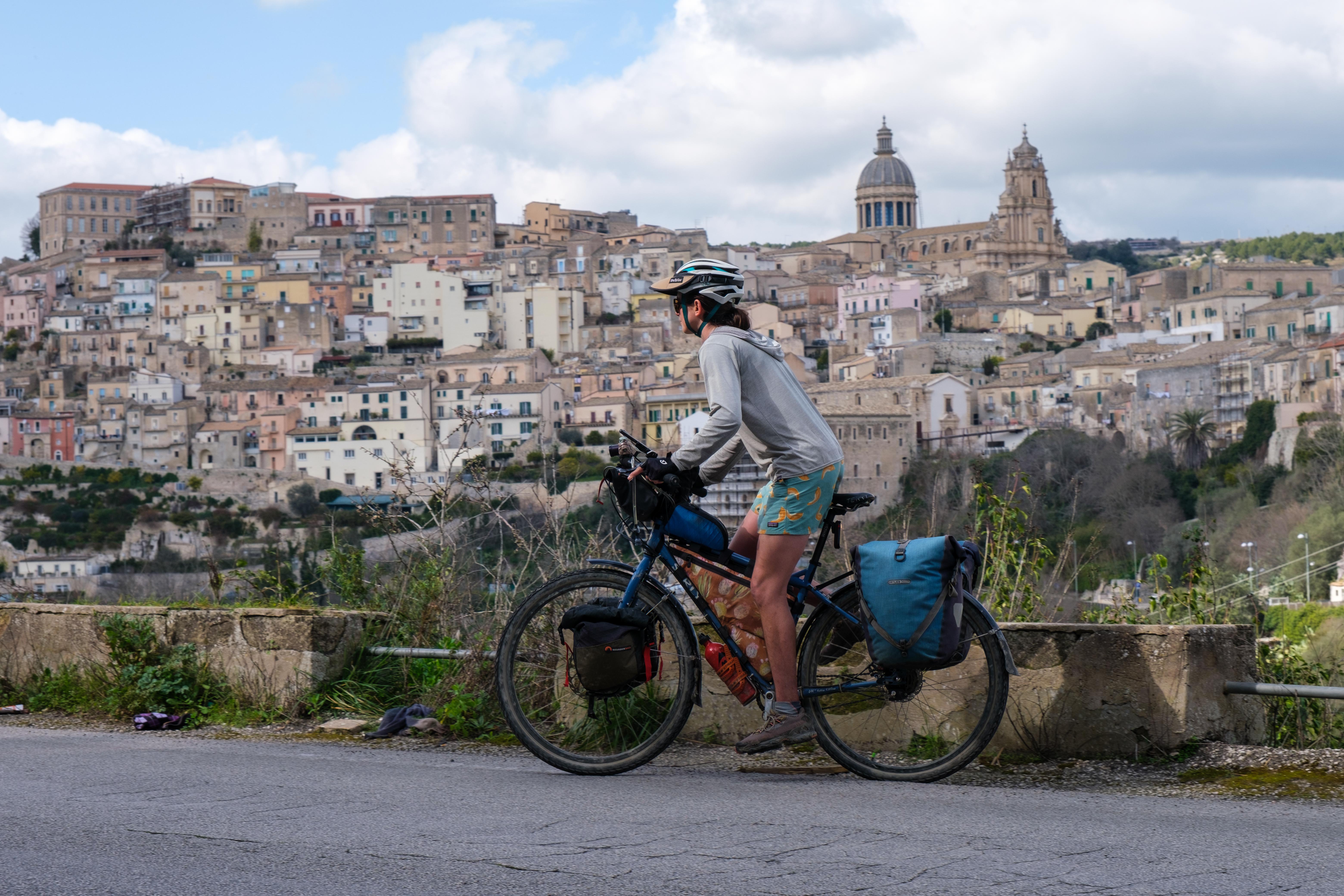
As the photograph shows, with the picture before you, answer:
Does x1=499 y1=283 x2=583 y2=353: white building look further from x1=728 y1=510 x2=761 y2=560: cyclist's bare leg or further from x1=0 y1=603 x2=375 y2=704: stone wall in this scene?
x1=728 y1=510 x2=761 y2=560: cyclist's bare leg

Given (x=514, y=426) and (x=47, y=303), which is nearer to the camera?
(x=514, y=426)

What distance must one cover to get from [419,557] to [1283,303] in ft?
274

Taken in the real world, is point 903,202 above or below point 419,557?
above

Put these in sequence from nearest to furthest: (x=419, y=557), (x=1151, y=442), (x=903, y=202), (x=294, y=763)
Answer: (x=294, y=763) < (x=419, y=557) < (x=1151, y=442) < (x=903, y=202)

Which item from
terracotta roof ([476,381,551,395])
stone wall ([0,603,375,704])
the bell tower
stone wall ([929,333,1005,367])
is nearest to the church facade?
the bell tower

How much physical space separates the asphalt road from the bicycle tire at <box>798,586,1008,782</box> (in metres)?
0.08

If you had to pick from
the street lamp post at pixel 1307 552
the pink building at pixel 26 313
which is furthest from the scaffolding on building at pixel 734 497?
the pink building at pixel 26 313

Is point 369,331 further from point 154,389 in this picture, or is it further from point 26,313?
point 26,313

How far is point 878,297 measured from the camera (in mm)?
100062

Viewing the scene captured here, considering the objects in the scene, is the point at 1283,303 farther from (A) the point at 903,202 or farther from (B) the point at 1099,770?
(B) the point at 1099,770

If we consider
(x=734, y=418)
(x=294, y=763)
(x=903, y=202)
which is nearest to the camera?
(x=734, y=418)

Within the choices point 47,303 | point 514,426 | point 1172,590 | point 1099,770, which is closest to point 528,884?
point 1099,770

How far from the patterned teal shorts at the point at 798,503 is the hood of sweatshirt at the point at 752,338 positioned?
332 mm

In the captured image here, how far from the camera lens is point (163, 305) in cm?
9931
